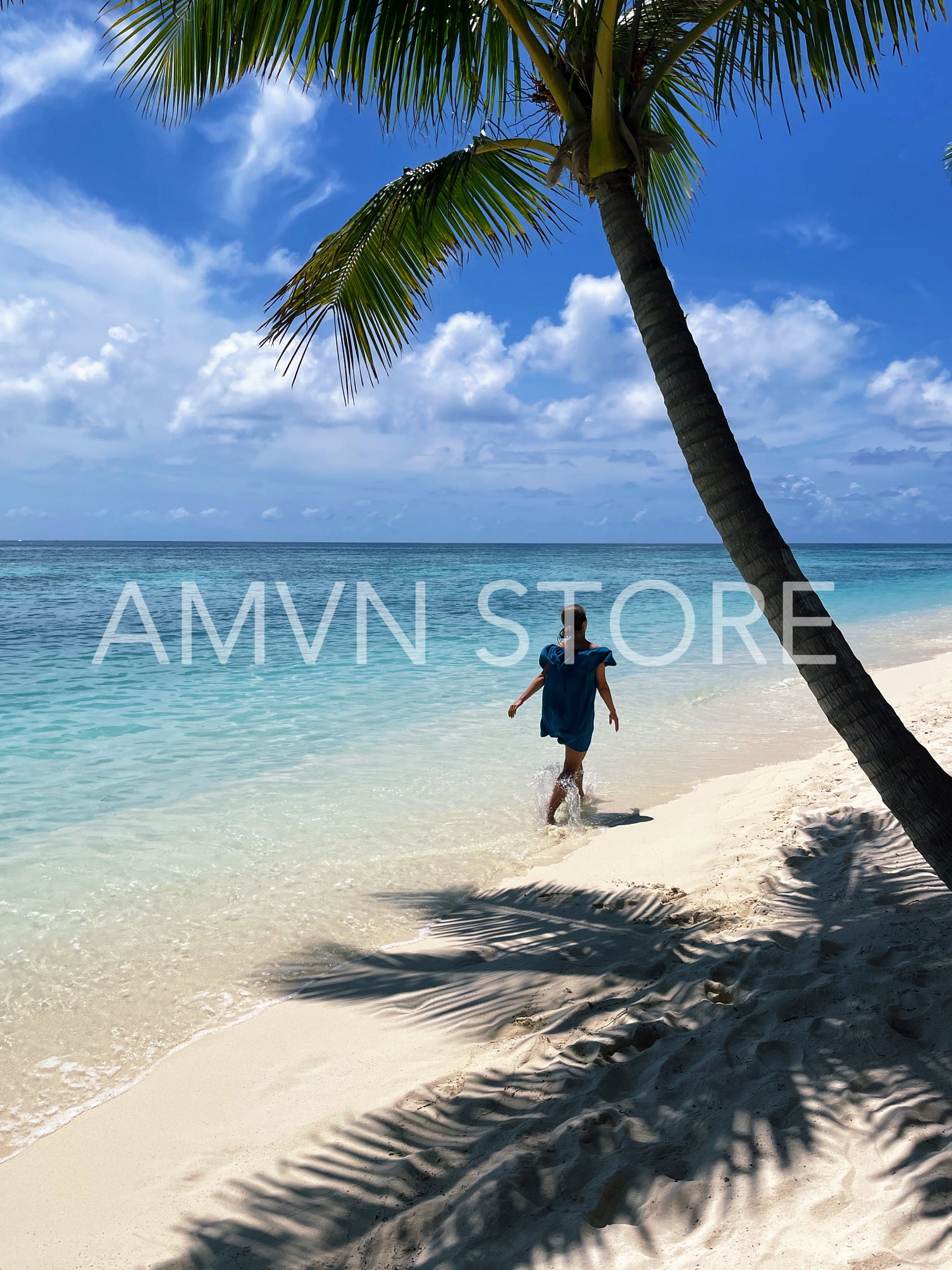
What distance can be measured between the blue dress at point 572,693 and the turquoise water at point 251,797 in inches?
27.8

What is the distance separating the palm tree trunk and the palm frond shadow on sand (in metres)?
0.63

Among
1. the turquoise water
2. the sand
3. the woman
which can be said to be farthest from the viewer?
the woman

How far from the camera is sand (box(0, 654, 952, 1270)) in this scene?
6.60 ft

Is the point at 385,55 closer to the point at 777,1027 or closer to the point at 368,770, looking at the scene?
the point at 777,1027

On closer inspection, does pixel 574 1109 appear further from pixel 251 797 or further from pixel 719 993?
pixel 251 797

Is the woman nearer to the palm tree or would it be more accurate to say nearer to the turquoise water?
the turquoise water

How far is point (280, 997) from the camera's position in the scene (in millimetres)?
4070

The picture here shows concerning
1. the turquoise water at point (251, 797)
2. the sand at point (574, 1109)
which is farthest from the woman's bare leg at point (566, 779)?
the sand at point (574, 1109)

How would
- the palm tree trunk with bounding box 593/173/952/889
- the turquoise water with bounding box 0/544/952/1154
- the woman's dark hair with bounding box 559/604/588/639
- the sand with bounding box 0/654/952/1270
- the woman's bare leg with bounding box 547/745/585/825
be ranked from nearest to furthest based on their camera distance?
the sand with bounding box 0/654/952/1270, the palm tree trunk with bounding box 593/173/952/889, the turquoise water with bounding box 0/544/952/1154, the woman's dark hair with bounding box 559/604/588/639, the woman's bare leg with bounding box 547/745/585/825

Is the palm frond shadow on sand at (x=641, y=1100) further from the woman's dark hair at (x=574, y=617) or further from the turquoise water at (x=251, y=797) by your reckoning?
the woman's dark hair at (x=574, y=617)

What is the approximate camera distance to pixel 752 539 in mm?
3010

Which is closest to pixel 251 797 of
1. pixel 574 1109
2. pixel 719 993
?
pixel 719 993

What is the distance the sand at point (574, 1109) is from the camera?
2012 millimetres

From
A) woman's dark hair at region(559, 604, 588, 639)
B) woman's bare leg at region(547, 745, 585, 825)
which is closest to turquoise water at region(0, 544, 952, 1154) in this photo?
woman's bare leg at region(547, 745, 585, 825)
